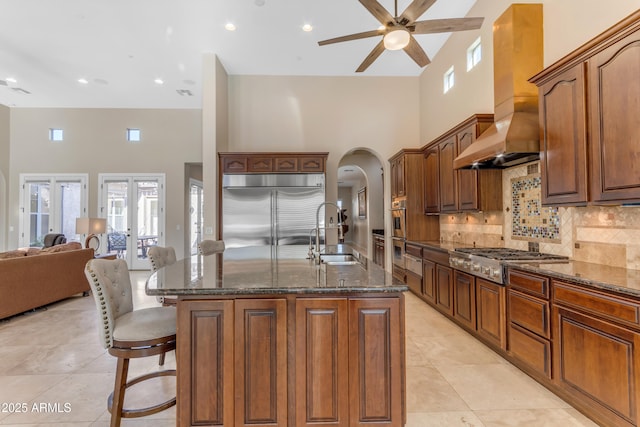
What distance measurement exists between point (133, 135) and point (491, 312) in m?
8.47

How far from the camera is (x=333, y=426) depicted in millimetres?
1673

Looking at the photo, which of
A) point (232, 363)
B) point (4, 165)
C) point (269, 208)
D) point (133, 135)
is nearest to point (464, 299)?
point (232, 363)

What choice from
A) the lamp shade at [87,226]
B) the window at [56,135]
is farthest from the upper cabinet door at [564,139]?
the window at [56,135]

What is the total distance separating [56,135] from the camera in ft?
25.2

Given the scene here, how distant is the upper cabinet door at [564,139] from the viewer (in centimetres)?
225

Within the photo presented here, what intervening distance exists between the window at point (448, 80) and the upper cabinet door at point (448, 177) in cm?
116

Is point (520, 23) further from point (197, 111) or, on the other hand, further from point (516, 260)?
point (197, 111)

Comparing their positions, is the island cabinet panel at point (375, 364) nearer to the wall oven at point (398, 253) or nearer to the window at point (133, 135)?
the wall oven at point (398, 253)

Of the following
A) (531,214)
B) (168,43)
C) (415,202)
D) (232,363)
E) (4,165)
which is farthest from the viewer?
(4,165)

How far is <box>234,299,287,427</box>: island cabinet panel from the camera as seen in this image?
1.67 m

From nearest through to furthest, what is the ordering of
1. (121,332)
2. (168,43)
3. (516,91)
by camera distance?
(121,332), (516,91), (168,43)

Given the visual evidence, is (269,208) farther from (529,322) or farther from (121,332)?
(529,322)

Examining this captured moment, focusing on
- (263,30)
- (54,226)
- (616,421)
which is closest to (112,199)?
(54,226)

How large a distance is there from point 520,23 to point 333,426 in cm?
389
